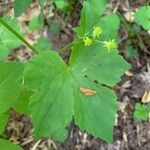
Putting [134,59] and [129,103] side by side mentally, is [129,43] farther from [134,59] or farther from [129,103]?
[129,103]

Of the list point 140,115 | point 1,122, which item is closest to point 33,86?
point 1,122

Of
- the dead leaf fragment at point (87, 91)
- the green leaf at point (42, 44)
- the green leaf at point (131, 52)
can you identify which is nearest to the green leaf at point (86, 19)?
the dead leaf fragment at point (87, 91)

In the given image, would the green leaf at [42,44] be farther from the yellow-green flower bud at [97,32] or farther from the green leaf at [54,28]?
the yellow-green flower bud at [97,32]

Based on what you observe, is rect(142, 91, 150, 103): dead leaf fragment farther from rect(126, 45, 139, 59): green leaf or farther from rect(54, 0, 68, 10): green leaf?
rect(54, 0, 68, 10): green leaf

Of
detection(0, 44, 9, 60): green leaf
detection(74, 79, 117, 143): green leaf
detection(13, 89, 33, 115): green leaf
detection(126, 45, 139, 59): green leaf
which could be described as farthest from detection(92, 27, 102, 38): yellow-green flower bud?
detection(126, 45, 139, 59): green leaf

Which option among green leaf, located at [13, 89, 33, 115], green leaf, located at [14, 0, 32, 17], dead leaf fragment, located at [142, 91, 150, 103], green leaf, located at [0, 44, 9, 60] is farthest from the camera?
dead leaf fragment, located at [142, 91, 150, 103]

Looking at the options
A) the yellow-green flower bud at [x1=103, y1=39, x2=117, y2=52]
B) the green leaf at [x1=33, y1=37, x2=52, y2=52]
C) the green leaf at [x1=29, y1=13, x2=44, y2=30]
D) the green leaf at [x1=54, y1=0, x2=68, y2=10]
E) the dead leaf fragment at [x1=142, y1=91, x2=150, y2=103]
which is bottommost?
the dead leaf fragment at [x1=142, y1=91, x2=150, y2=103]

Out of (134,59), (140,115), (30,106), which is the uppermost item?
(30,106)
